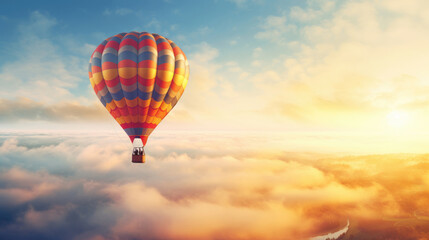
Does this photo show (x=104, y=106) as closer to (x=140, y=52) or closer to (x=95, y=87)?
(x=95, y=87)

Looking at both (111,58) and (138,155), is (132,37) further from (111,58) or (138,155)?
(138,155)

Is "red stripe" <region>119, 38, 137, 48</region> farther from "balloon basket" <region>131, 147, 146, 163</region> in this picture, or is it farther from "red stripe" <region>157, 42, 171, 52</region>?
"balloon basket" <region>131, 147, 146, 163</region>

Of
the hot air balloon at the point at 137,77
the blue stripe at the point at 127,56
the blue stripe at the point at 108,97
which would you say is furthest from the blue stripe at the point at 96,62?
the blue stripe at the point at 108,97

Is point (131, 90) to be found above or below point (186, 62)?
below

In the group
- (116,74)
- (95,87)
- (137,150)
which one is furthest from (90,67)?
(137,150)

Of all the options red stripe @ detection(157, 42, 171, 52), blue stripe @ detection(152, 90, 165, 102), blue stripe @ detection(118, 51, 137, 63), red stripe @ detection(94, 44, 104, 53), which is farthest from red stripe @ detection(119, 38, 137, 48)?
blue stripe @ detection(152, 90, 165, 102)

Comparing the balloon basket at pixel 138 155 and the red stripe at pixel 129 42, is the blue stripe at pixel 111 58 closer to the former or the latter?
the red stripe at pixel 129 42

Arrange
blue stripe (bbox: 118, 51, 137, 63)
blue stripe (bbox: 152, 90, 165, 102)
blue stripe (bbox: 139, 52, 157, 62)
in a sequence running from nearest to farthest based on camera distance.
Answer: blue stripe (bbox: 118, 51, 137, 63) < blue stripe (bbox: 139, 52, 157, 62) < blue stripe (bbox: 152, 90, 165, 102)

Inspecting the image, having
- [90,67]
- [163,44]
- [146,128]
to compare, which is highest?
[163,44]
